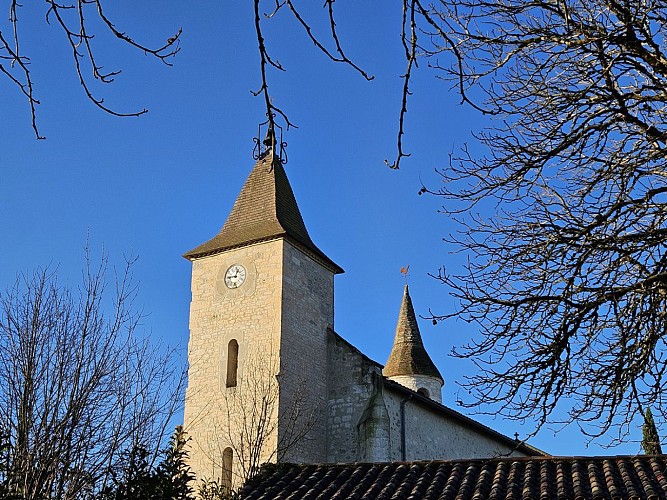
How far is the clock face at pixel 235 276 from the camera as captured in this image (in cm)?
2167

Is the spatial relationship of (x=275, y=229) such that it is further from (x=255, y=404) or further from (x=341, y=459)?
(x=341, y=459)

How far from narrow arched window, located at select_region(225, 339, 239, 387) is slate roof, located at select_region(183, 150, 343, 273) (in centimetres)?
266

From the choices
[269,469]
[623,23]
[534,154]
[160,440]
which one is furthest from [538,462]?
[623,23]

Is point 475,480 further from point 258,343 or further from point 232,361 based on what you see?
point 232,361

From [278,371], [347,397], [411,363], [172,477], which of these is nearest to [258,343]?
[278,371]

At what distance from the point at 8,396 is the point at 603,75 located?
8.21 m

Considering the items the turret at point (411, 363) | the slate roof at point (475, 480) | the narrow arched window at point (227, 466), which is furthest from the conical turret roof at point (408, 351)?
the slate roof at point (475, 480)

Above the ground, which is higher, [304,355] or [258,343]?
[258,343]

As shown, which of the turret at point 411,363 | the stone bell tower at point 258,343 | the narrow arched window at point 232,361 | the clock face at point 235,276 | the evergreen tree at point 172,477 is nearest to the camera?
the evergreen tree at point 172,477

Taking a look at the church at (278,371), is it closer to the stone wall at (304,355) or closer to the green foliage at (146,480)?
the stone wall at (304,355)

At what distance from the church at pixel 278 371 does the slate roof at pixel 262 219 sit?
0.14 feet

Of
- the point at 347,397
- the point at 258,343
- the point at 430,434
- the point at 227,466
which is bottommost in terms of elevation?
the point at 227,466

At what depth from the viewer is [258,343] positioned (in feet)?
67.6

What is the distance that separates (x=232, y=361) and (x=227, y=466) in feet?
8.69
